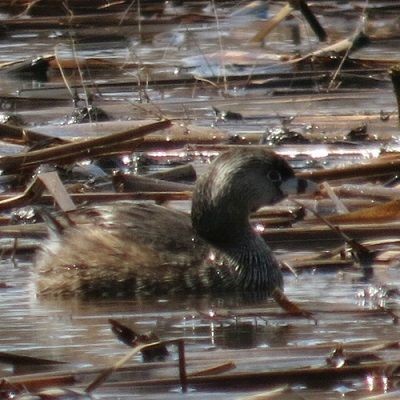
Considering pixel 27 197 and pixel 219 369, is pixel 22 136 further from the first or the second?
pixel 219 369

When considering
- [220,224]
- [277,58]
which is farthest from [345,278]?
[277,58]

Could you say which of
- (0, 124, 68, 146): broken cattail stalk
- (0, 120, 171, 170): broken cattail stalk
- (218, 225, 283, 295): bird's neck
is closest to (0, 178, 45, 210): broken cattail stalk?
(0, 120, 171, 170): broken cattail stalk

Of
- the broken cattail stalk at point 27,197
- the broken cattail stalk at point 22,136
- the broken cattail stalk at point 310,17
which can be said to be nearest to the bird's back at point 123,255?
the broken cattail stalk at point 27,197

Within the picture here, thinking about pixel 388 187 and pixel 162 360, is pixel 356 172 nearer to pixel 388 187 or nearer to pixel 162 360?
pixel 388 187

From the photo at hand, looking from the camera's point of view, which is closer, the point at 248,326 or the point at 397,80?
→ the point at 248,326

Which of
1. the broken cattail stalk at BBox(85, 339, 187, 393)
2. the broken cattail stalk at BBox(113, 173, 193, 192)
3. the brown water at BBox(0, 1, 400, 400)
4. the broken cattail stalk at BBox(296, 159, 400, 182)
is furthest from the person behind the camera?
the broken cattail stalk at BBox(296, 159, 400, 182)

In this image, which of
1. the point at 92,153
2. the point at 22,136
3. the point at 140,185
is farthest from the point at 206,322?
the point at 22,136

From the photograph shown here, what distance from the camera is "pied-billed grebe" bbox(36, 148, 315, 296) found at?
7117 mm

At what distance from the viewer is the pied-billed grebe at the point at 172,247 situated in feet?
23.4

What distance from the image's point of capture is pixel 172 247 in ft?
23.7

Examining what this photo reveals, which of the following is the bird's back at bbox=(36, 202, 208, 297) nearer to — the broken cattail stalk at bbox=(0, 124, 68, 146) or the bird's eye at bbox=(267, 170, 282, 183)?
the bird's eye at bbox=(267, 170, 282, 183)

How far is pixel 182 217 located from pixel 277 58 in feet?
15.4

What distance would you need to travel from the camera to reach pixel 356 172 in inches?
331

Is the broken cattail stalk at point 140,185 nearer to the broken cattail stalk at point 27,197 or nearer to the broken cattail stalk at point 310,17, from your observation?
the broken cattail stalk at point 27,197
